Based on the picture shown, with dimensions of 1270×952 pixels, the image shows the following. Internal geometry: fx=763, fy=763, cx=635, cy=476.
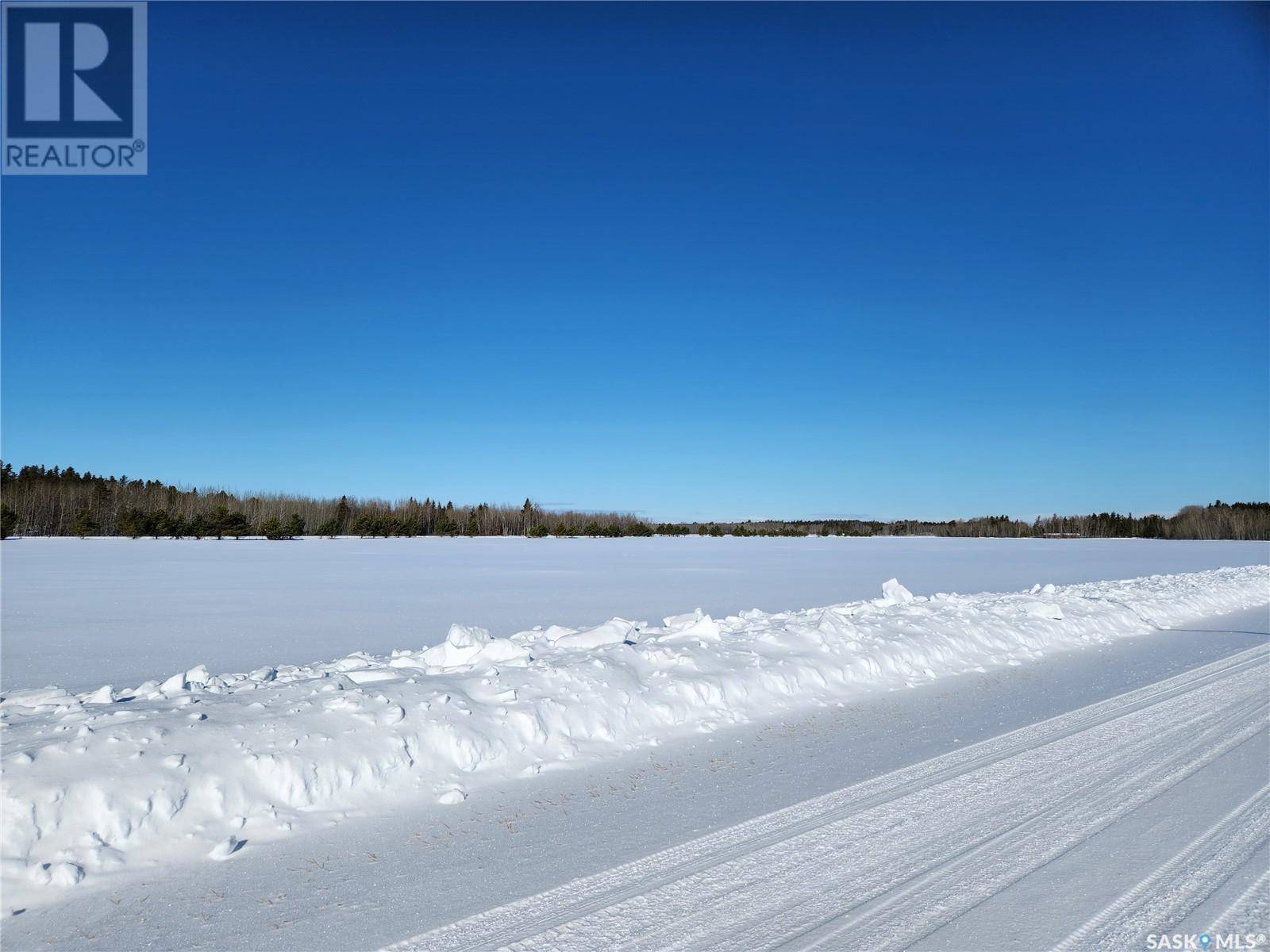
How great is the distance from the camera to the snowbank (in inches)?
128

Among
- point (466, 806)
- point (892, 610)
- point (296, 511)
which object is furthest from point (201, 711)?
point (296, 511)

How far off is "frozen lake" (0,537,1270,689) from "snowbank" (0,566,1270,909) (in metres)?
1.87

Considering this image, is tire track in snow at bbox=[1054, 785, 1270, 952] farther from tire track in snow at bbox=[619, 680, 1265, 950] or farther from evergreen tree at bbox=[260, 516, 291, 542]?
evergreen tree at bbox=[260, 516, 291, 542]

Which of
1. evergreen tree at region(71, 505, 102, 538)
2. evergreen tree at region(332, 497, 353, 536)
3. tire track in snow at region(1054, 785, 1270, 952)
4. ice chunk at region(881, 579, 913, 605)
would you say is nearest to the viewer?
tire track in snow at region(1054, 785, 1270, 952)

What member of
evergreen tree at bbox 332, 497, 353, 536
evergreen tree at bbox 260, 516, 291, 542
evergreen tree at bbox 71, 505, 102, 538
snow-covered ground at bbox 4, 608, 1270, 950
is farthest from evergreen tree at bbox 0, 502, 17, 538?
snow-covered ground at bbox 4, 608, 1270, 950

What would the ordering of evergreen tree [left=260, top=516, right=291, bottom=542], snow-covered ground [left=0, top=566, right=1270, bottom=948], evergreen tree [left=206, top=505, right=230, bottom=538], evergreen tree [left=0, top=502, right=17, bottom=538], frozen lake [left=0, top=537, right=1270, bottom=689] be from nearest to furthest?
1. snow-covered ground [left=0, top=566, right=1270, bottom=948]
2. frozen lake [left=0, top=537, right=1270, bottom=689]
3. evergreen tree [left=0, top=502, right=17, bottom=538]
4. evergreen tree [left=260, top=516, right=291, bottom=542]
5. evergreen tree [left=206, top=505, right=230, bottom=538]

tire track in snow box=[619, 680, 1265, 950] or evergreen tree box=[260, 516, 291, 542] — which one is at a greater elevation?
evergreen tree box=[260, 516, 291, 542]

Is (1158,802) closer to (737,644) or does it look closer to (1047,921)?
(1047,921)

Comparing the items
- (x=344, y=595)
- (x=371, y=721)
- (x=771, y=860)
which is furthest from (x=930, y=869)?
(x=344, y=595)

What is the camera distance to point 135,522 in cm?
5616

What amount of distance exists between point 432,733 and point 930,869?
8.81 feet

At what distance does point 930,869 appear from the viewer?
9.56 feet

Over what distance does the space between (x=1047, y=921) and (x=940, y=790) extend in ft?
4.20

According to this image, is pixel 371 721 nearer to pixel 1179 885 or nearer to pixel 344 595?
pixel 1179 885
